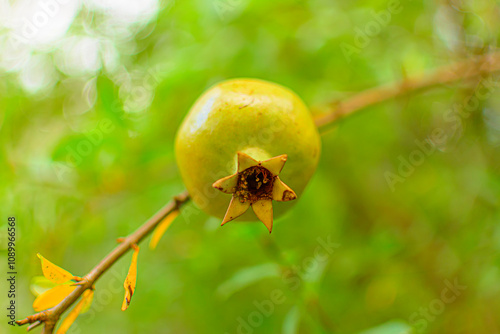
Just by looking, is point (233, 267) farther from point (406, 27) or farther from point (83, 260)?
point (406, 27)

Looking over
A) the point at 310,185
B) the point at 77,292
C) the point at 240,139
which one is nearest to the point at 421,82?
the point at 310,185

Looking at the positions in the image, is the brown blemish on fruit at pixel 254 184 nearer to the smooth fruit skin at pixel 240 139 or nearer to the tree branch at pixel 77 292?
the smooth fruit skin at pixel 240 139

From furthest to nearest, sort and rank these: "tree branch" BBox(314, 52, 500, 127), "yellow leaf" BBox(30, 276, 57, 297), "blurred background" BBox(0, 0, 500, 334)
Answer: "blurred background" BBox(0, 0, 500, 334) < "tree branch" BBox(314, 52, 500, 127) < "yellow leaf" BBox(30, 276, 57, 297)

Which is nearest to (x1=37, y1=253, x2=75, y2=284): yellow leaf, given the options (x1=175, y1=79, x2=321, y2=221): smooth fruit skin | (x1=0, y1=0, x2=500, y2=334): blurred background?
(x1=175, y1=79, x2=321, y2=221): smooth fruit skin

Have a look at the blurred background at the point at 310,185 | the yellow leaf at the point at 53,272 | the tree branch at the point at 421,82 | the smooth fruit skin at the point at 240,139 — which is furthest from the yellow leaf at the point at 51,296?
the tree branch at the point at 421,82

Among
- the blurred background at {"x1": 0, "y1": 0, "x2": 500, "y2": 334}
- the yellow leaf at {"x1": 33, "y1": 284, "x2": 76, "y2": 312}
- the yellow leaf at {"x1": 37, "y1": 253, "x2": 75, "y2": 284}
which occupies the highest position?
the yellow leaf at {"x1": 37, "y1": 253, "x2": 75, "y2": 284}

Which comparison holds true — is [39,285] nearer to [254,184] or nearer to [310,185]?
[254,184]

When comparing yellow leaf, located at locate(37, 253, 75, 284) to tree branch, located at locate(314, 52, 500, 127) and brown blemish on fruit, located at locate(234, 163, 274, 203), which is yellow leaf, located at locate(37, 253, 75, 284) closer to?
brown blemish on fruit, located at locate(234, 163, 274, 203)
